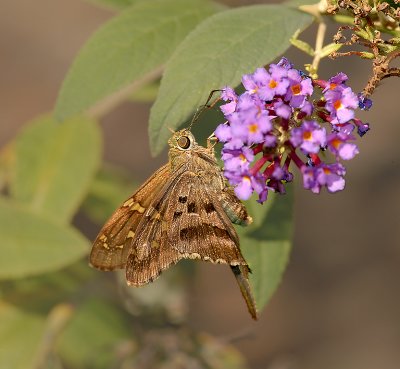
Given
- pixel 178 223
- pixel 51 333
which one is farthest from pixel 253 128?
pixel 51 333

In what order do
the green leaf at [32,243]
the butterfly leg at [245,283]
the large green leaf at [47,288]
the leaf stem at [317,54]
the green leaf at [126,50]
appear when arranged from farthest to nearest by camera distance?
the large green leaf at [47,288] < the green leaf at [32,243] < the green leaf at [126,50] < the butterfly leg at [245,283] < the leaf stem at [317,54]

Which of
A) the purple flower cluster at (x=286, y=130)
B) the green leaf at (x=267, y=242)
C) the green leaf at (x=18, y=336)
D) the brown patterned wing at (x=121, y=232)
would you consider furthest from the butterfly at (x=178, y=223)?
the green leaf at (x=18, y=336)

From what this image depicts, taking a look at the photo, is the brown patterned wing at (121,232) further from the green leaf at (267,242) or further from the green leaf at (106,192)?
the green leaf at (106,192)

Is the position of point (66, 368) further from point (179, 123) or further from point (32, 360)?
point (179, 123)

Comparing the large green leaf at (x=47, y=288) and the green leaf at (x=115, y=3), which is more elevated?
the green leaf at (x=115, y=3)

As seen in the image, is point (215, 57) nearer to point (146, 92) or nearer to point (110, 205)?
point (146, 92)

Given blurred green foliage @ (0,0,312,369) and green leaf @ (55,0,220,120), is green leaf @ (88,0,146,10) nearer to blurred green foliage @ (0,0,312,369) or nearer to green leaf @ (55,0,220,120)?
blurred green foliage @ (0,0,312,369)

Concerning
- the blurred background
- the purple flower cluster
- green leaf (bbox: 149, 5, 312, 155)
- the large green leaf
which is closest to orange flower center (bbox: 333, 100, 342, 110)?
the purple flower cluster
